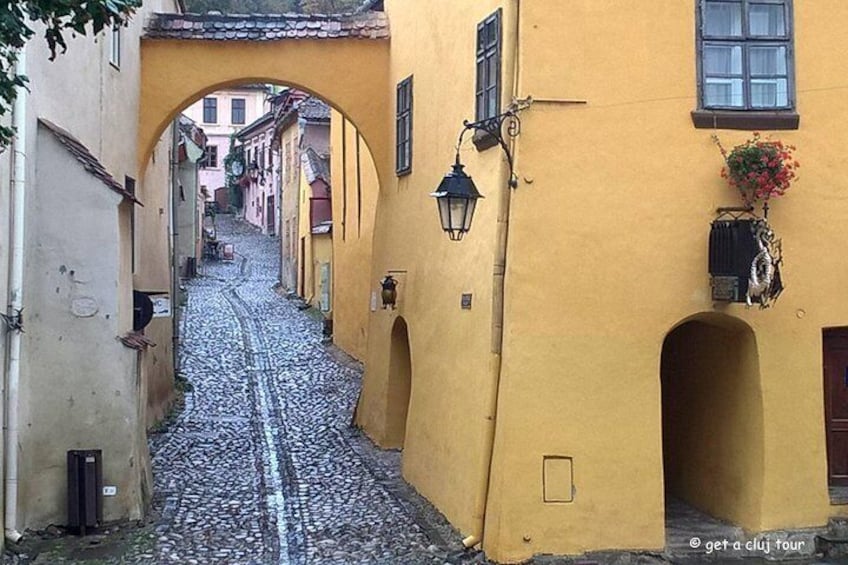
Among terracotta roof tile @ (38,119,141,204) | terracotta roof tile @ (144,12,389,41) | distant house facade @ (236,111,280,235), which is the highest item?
distant house facade @ (236,111,280,235)

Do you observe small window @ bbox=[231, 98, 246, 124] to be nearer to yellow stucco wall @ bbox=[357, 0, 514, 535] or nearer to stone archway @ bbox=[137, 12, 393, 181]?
stone archway @ bbox=[137, 12, 393, 181]

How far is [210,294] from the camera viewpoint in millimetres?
32875

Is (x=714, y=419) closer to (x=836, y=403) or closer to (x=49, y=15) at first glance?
(x=836, y=403)

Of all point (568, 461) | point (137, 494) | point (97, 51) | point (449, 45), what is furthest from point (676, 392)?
point (97, 51)

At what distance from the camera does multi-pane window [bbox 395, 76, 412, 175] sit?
554 inches

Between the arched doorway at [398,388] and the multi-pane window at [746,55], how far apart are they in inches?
254

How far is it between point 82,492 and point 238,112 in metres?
54.6

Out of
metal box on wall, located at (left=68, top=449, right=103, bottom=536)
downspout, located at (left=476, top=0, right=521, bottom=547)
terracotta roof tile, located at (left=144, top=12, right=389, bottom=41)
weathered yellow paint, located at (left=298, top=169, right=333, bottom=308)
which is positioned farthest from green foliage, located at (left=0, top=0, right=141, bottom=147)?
weathered yellow paint, located at (left=298, top=169, right=333, bottom=308)

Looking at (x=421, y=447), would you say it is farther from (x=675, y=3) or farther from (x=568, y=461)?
(x=675, y=3)

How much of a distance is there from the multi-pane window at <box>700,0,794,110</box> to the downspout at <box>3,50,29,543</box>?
21.4 ft

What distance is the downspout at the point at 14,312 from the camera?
9602mm

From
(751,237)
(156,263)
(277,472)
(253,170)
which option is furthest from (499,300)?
(253,170)

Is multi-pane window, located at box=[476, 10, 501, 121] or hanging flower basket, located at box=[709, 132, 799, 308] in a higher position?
multi-pane window, located at box=[476, 10, 501, 121]

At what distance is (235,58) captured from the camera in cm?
1498
